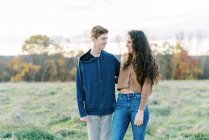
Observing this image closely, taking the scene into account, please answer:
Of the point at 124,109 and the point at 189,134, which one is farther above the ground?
the point at 124,109

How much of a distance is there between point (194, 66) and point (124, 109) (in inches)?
1837

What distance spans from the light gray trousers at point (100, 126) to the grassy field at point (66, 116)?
292 cm

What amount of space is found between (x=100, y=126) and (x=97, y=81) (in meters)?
0.51

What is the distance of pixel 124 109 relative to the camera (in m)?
4.88

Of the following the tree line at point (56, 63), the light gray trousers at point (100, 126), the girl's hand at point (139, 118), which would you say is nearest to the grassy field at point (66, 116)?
the light gray trousers at point (100, 126)

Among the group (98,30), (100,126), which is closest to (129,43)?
(98,30)

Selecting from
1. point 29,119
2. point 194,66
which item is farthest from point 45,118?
point 194,66

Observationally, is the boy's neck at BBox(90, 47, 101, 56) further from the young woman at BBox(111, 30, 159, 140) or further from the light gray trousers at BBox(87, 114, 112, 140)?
the light gray trousers at BBox(87, 114, 112, 140)

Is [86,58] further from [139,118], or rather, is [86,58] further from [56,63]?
[56,63]

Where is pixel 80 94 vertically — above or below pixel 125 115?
above

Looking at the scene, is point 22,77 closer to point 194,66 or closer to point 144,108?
point 194,66

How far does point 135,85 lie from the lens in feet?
16.2

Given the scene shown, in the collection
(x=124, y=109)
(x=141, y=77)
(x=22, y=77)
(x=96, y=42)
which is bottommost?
(x=22, y=77)

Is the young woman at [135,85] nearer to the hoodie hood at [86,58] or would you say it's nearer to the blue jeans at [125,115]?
the blue jeans at [125,115]
